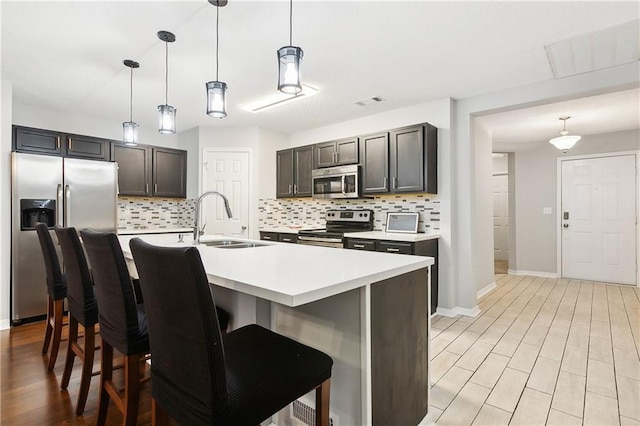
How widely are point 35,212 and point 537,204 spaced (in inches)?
294

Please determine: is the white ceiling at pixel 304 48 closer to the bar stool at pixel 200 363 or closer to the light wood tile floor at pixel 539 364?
the bar stool at pixel 200 363

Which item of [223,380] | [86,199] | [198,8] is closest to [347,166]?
[198,8]

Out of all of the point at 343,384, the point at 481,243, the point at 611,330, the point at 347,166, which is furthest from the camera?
the point at 481,243

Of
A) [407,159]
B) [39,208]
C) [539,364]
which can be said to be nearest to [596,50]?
[407,159]

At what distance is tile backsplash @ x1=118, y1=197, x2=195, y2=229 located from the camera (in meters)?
4.93

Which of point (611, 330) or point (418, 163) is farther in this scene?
point (418, 163)

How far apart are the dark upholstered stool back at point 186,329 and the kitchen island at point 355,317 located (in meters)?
0.22

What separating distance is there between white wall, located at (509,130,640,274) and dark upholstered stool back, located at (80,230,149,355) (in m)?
6.51

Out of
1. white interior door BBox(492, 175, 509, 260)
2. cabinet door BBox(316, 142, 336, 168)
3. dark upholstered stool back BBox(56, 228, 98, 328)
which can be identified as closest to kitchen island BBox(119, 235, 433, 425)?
dark upholstered stool back BBox(56, 228, 98, 328)

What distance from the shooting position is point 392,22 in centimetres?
224

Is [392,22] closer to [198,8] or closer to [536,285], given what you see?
[198,8]

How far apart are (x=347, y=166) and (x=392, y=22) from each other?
2.16 m

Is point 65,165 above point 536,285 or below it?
above

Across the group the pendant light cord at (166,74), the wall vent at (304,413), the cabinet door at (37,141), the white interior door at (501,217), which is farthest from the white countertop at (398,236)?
the white interior door at (501,217)
